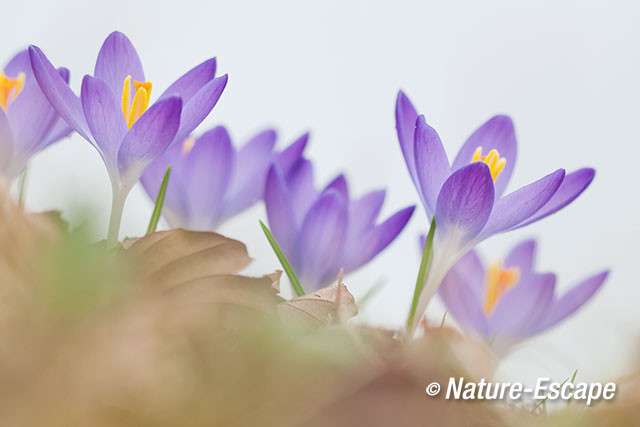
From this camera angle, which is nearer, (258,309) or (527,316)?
(258,309)

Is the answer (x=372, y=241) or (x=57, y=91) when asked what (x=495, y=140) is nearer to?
(x=372, y=241)

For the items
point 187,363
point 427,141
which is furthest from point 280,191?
point 187,363

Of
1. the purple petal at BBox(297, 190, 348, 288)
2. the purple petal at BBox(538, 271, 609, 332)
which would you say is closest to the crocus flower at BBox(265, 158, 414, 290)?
the purple petal at BBox(297, 190, 348, 288)

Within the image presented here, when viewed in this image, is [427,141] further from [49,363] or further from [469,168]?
[49,363]

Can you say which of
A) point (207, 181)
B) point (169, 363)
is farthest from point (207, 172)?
point (169, 363)

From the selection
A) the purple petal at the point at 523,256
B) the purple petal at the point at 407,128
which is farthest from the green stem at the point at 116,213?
the purple petal at the point at 523,256

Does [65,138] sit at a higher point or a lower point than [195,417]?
higher
